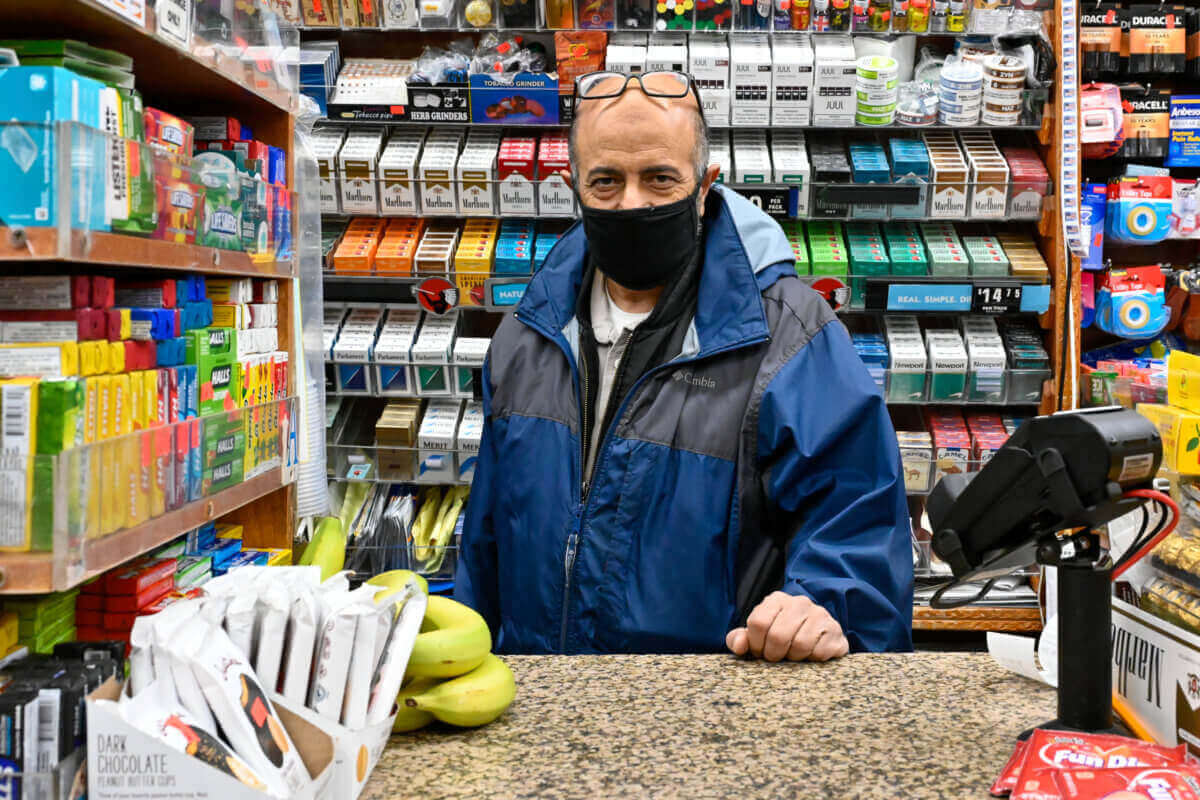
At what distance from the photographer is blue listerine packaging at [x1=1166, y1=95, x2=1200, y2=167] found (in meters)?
3.98

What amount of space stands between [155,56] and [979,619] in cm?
356

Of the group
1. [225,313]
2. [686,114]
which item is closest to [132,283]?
[225,313]

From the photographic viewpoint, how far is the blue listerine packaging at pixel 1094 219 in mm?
3932

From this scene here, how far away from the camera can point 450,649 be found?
131 centimetres

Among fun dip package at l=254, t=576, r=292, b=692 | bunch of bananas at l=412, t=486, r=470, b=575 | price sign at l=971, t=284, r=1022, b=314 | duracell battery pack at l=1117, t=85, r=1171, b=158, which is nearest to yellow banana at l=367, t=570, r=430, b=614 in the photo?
fun dip package at l=254, t=576, r=292, b=692

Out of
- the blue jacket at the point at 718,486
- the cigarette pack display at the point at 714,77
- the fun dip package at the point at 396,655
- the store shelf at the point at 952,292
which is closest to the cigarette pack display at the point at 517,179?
the cigarette pack display at the point at 714,77

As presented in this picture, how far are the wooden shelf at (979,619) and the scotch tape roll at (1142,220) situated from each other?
5.04 feet

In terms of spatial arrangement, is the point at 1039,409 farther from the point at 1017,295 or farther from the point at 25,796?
the point at 25,796

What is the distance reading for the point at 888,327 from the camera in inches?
160

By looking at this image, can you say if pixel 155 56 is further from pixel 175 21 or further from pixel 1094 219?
pixel 1094 219

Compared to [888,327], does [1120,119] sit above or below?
above

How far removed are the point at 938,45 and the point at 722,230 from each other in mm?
2584

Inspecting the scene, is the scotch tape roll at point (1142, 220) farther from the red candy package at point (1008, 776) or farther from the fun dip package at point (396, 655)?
the fun dip package at point (396, 655)

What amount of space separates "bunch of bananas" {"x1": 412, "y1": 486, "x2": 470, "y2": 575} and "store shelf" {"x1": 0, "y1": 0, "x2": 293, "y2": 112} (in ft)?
6.92
